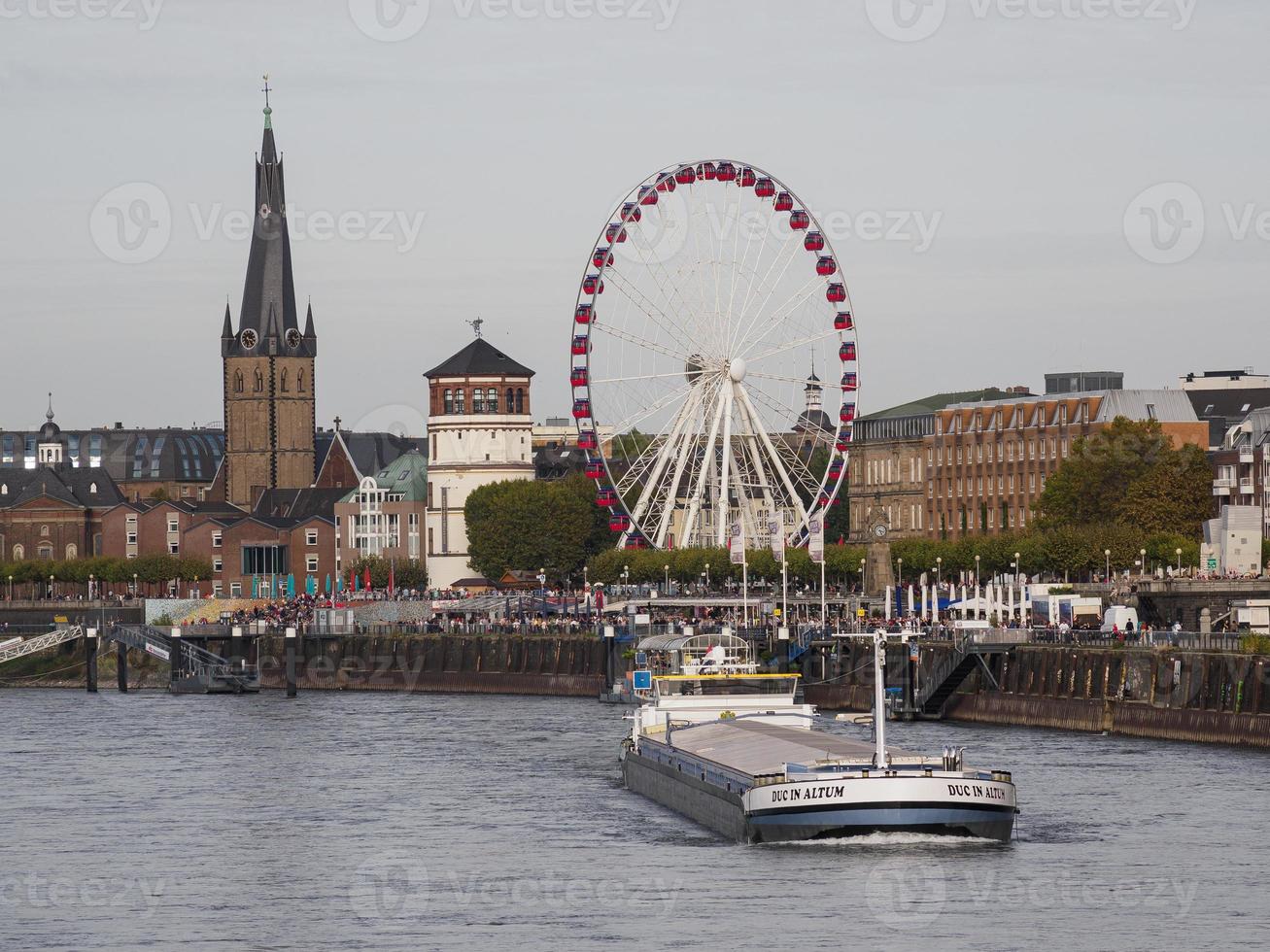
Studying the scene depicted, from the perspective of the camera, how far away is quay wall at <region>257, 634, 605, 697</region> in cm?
14062

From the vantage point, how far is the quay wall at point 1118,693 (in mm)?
86000

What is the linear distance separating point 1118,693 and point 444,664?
58495 millimetres

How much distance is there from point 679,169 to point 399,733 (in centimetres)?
4265

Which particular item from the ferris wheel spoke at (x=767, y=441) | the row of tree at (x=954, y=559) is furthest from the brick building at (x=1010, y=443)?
the ferris wheel spoke at (x=767, y=441)

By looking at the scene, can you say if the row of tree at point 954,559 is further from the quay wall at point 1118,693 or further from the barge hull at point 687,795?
the barge hull at point 687,795

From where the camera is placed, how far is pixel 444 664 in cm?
14800

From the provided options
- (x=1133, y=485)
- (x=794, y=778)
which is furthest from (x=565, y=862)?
(x=1133, y=485)

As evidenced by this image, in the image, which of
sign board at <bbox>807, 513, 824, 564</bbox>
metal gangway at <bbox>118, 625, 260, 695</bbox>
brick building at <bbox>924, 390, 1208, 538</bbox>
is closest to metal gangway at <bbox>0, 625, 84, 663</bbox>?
metal gangway at <bbox>118, 625, 260, 695</bbox>

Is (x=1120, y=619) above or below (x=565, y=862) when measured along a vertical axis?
above

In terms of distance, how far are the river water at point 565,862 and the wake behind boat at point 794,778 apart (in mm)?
746

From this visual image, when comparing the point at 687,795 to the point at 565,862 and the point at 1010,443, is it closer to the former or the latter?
the point at 565,862

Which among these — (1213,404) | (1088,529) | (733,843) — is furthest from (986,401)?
(733,843)

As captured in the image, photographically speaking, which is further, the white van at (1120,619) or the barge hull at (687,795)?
the white van at (1120,619)

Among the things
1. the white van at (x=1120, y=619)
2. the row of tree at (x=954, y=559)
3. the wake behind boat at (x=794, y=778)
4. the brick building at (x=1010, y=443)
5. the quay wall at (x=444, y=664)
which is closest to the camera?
the wake behind boat at (x=794, y=778)
